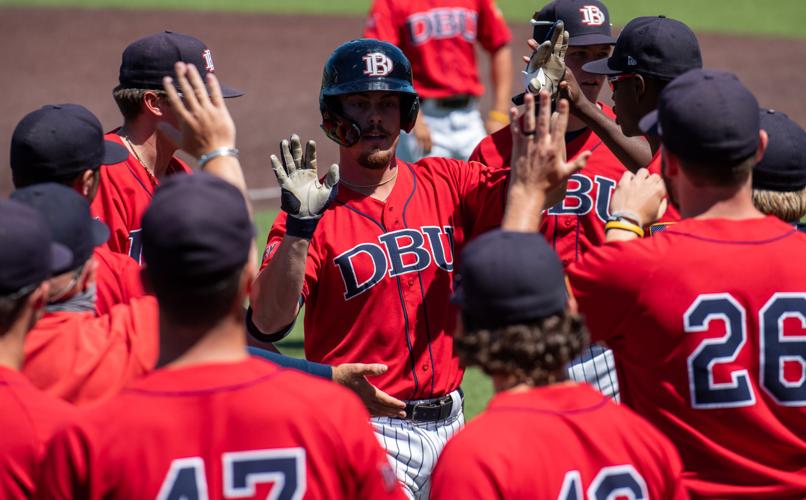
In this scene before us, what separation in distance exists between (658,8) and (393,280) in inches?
704

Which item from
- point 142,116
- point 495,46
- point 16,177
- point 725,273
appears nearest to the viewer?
point 725,273

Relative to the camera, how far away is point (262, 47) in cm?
1923

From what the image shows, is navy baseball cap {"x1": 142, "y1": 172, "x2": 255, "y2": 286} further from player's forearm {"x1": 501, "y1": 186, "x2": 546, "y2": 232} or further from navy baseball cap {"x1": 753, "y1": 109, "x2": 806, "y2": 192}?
navy baseball cap {"x1": 753, "y1": 109, "x2": 806, "y2": 192}

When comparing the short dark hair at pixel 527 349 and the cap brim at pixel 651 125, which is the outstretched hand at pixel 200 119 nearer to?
the short dark hair at pixel 527 349

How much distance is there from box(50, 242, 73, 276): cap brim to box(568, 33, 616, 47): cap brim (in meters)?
3.04

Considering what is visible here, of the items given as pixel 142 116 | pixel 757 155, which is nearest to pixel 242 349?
pixel 757 155

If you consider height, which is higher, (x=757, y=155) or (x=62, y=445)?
(x=757, y=155)

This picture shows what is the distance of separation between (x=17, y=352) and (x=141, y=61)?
2.44 m

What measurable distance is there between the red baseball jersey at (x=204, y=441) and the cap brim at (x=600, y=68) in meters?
2.52

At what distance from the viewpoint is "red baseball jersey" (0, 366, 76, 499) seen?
101 inches

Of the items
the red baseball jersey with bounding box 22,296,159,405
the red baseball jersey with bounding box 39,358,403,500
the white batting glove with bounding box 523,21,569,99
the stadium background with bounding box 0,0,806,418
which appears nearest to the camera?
the red baseball jersey with bounding box 39,358,403,500

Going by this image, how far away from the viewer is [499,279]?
8.49 feet

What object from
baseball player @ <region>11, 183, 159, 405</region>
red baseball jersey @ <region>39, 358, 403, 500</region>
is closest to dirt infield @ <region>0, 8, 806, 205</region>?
baseball player @ <region>11, 183, 159, 405</region>

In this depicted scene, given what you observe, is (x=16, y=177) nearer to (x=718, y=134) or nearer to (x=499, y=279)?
(x=499, y=279)
